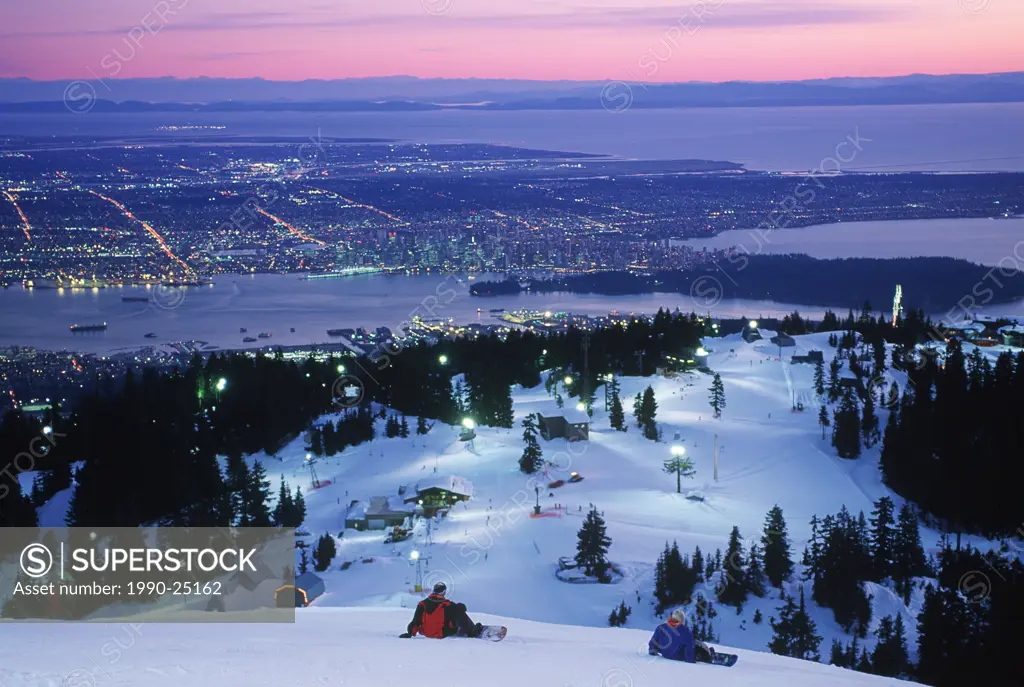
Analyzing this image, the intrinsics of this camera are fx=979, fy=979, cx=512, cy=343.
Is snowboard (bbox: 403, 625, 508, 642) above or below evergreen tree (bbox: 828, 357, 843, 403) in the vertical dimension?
above

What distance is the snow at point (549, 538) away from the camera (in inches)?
269

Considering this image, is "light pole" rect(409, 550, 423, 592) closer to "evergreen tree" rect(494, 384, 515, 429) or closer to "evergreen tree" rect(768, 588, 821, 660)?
"evergreen tree" rect(768, 588, 821, 660)

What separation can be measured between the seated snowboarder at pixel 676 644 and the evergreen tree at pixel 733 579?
→ 7448 mm

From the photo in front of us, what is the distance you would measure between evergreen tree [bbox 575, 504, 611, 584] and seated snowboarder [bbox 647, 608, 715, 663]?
781 cm

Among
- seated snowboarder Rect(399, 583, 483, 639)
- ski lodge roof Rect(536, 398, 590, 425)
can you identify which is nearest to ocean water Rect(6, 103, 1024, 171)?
ski lodge roof Rect(536, 398, 590, 425)

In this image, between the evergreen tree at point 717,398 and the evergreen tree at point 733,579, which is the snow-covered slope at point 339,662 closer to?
the evergreen tree at point 733,579

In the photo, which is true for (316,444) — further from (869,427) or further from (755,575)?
→ (869,427)

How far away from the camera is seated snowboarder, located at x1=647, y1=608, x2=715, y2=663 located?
736 cm

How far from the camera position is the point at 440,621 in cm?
762

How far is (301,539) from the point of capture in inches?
677

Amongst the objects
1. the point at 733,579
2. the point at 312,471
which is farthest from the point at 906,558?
the point at 312,471

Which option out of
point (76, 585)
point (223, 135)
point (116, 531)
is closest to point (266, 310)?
point (116, 531)

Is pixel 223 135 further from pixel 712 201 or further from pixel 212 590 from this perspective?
pixel 212 590

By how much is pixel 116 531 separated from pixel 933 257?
223ft
